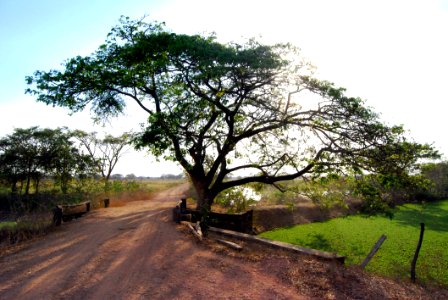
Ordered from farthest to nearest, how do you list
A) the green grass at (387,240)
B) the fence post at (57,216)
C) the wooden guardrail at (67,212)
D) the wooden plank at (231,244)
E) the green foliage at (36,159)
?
1. the green foliage at (36,159)
2. the wooden guardrail at (67,212)
3. the fence post at (57,216)
4. the green grass at (387,240)
5. the wooden plank at (231,244)

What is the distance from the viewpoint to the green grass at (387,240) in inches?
368

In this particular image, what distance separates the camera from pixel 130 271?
6.99 metres

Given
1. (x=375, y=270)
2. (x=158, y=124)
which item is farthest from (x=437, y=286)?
(x=158, y=124)

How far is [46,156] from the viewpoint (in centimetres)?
2708

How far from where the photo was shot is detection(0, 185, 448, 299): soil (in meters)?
6.01

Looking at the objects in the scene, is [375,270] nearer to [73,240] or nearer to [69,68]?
[73,240]

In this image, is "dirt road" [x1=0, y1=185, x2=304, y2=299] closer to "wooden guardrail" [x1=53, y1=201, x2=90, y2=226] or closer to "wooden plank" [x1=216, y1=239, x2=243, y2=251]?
"wooden plank" [x1=216, y1=239, x2=243, y2=251]

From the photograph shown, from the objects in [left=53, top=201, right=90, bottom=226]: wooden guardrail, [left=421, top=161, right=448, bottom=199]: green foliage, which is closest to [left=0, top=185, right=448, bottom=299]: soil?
[left=53, top=201, right=90, bottom=226]: wooden guardrail

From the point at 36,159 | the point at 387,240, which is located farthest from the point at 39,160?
the point at 387,240

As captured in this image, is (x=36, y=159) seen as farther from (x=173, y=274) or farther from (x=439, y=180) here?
(x=439, y=180)

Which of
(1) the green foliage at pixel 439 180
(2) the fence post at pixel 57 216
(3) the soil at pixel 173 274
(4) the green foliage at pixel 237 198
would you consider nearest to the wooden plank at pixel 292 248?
(3) the soil at pixel 173 274

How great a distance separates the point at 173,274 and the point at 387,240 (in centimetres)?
1004

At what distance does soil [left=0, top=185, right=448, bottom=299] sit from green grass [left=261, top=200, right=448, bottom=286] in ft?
7.37

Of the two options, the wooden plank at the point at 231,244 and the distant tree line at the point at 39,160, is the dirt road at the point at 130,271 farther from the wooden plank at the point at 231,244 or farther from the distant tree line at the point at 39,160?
the distant tree line at the point at 39,160
